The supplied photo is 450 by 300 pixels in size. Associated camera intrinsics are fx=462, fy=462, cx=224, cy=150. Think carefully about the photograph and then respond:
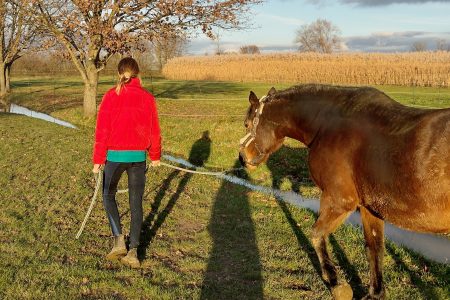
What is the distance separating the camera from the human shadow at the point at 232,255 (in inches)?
206

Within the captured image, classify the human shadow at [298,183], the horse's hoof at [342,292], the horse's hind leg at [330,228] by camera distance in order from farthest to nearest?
the human shadow at [298,183] < the horse's hoof at [342,292] < the horse's hind leg at [330,228]

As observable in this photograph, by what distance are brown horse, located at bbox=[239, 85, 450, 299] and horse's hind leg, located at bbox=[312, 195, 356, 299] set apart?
1cm

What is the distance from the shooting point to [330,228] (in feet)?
16.1

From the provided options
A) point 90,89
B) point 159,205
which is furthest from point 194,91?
point 159,205

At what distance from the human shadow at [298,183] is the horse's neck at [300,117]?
1.78 m

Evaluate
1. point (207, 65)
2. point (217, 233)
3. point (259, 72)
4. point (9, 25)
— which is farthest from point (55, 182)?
point (207, 65)

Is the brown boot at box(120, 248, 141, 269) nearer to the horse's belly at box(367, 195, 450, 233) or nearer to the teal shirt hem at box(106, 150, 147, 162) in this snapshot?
the teal shirt hem at box(106, 150, 147, 162)

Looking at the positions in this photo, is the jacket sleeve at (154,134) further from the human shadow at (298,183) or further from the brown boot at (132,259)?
the human shadow at (298,183)

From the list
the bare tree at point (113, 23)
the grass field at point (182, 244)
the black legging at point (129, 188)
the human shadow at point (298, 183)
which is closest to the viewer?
the grass field at point (182, 244)

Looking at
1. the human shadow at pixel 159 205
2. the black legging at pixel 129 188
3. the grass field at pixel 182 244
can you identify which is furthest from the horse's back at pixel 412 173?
the human shadow at pixel 159 205

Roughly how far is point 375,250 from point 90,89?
18.2 meters

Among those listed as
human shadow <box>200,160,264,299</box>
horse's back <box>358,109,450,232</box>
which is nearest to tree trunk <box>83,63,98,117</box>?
human shadow <box>200,160,264,299</box>

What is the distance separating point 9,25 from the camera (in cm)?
3478

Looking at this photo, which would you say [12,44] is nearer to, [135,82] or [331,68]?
[331,68]
